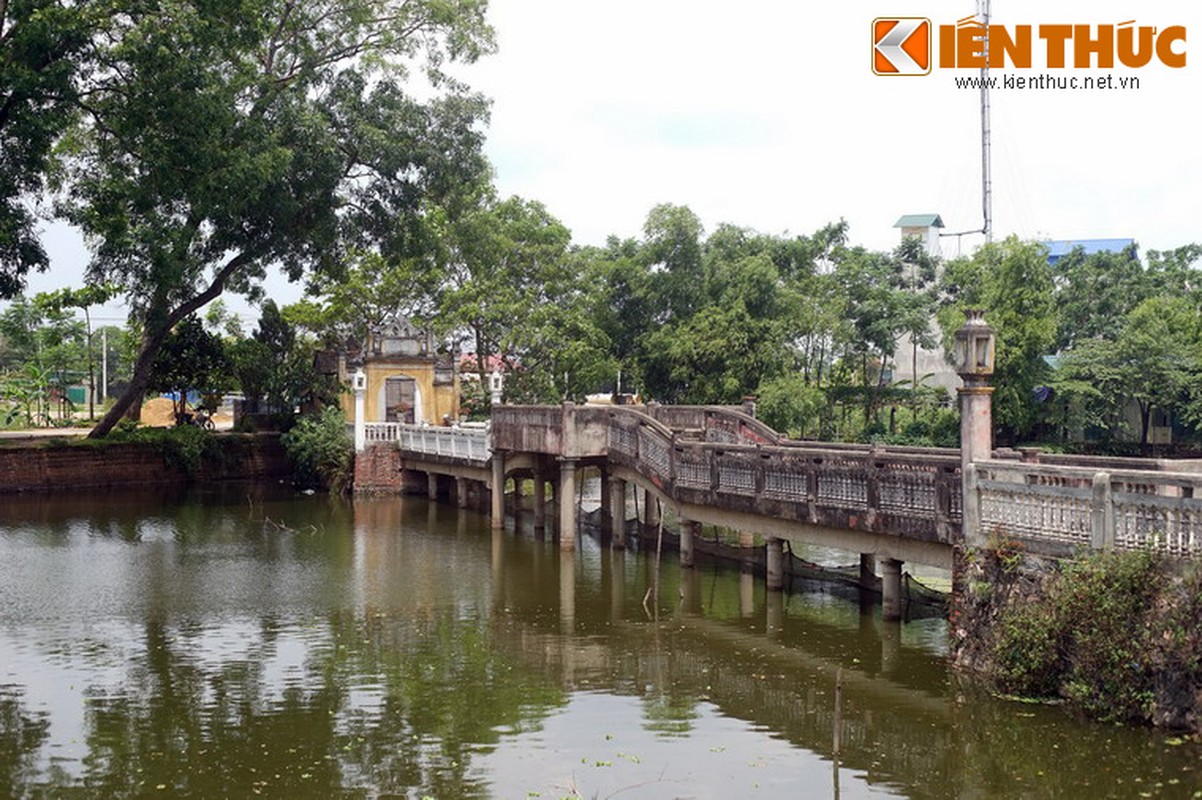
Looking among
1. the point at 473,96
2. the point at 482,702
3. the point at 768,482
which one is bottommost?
the point at 482,702

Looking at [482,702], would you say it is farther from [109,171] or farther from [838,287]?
[838,287]

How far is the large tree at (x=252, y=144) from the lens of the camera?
2903 centimetres

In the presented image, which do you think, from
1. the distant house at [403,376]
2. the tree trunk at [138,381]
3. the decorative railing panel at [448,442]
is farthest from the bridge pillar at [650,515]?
the tree trunk at [138,381]

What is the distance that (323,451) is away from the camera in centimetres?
3966

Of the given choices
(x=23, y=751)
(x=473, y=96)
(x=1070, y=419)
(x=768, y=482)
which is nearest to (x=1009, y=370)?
(x=1070, y=419)

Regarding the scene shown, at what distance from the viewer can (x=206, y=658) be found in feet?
53.9

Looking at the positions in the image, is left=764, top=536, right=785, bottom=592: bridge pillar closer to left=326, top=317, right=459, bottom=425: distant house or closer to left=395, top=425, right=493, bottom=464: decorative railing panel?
left=395, top=425, right=493, bottom=464: decorative railing panel

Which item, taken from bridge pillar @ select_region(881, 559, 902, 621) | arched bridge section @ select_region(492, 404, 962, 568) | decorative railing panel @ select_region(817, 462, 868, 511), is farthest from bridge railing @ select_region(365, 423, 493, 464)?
bridge pillar @ select_region(881, 559, 902, 621)

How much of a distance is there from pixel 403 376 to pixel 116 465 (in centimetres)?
998

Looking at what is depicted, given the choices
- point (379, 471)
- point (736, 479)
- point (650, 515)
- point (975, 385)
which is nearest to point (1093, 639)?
point (975, 385)

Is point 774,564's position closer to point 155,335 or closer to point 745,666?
point 745,666

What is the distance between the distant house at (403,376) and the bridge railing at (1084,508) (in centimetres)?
2916

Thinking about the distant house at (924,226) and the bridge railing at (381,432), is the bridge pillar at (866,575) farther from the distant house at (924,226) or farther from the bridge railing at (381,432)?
the distant house at (924,226)

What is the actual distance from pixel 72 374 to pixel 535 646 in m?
68.7
